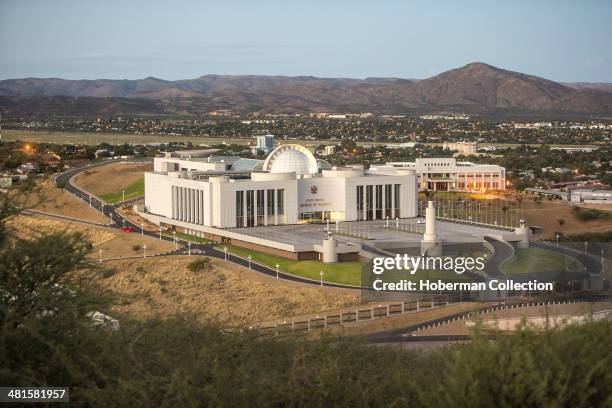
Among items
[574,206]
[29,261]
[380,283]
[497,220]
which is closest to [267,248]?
[380,283]

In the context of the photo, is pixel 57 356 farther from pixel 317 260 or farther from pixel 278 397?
pixel 317 260

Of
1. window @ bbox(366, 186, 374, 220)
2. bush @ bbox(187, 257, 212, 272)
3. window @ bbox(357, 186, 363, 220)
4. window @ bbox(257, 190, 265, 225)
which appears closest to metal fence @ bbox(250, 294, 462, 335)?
bush @ bbox(187, 257, 212, 272)

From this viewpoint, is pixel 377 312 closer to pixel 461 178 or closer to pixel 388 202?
pixel 388 202

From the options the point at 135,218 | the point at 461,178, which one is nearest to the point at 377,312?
the point at 135,218

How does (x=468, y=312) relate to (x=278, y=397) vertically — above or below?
below

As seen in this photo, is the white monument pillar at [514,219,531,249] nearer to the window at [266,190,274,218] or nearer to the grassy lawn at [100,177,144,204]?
the window at [266,190,274,218]

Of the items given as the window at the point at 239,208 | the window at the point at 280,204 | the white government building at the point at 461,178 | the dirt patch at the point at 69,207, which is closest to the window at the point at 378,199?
the window at the point at 280,204
